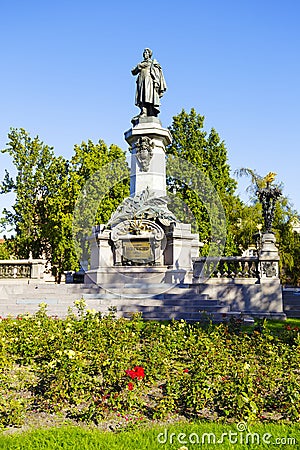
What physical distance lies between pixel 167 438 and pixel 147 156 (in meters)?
14.9

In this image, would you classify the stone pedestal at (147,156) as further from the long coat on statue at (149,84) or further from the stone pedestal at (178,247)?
the stone pedestal at (178,247)

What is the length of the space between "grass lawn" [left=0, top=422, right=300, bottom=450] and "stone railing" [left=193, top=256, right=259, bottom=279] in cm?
1214

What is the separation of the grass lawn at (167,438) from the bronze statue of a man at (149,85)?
53.3 feet

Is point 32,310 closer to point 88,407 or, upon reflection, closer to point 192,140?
point 88,407

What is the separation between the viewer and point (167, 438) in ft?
17.6

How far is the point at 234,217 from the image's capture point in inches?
1425

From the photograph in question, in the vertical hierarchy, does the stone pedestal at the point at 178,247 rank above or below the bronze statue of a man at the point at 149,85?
below

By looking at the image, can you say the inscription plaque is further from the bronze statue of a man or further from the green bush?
the green bush

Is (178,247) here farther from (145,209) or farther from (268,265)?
(268,265)

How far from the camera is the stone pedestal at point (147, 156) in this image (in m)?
19.3

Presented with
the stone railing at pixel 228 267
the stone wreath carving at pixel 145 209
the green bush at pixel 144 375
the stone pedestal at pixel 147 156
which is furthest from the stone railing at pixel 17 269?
the green bush at pixel 144 375

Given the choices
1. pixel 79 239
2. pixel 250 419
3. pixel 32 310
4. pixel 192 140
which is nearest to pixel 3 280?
pixel 32 310

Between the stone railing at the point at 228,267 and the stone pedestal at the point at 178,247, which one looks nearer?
the stone pedestal at the point at 178,247

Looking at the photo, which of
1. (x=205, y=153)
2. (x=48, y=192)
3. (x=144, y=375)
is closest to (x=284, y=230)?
(x=205, y=153)
